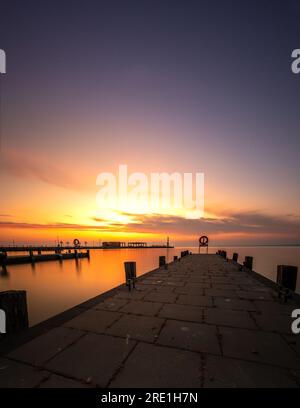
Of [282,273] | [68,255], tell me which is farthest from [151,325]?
[68,255]

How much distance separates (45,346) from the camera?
3.47 metres

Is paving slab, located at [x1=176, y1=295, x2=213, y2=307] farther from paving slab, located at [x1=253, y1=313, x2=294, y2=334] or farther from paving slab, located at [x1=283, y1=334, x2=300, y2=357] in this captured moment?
paving slab, located at [x1=283, y1=334, x2=300, y2=357]

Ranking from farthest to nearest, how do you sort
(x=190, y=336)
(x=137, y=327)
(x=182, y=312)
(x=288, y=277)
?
(x=288, y=277), (x=182, y=312), (x=137, y=327), (x=190, y=336)

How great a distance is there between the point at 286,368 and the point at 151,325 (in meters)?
2.62

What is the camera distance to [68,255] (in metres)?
56.9

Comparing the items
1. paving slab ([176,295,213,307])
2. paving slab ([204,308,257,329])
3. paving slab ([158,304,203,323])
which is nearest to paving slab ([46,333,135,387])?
paving slab ([158,304,203,323])

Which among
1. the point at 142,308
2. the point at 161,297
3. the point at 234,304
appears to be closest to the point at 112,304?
the point at 142,308

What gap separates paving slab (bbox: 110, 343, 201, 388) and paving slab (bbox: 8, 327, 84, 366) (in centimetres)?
140

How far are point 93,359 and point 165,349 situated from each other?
1.29 m

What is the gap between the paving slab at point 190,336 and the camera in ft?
11.2

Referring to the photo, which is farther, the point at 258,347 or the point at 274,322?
the point at 274,322

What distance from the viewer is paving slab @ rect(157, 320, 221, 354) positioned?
3.40 meters

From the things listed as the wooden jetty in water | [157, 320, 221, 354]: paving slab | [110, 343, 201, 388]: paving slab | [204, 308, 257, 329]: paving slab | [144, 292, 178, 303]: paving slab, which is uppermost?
[110, 343, 201, 388]: paving slab

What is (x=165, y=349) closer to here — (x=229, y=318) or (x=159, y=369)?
(x=159, y=369)
